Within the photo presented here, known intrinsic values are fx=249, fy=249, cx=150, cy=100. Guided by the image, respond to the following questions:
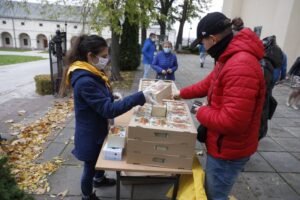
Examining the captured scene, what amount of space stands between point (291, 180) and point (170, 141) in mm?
2597

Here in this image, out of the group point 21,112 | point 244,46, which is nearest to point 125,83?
point 21,112

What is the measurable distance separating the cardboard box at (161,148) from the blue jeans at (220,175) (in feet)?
0.64

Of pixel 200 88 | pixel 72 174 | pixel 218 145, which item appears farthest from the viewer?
pixel 72 174

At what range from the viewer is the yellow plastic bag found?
2.09 m

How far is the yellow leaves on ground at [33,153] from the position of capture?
10.6ft

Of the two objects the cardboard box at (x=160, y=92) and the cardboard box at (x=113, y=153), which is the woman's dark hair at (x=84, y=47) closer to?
the cardboard box at (x=160, y=92)

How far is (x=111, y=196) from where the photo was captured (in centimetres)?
302

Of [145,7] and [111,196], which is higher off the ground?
[145,7]

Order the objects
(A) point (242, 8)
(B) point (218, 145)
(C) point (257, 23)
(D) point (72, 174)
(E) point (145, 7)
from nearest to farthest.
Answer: (B) point (218, 145) → (D) point (72, 174) → (E) point (145, 7) → (C) point (257, 23) → (A) point (242, 8)

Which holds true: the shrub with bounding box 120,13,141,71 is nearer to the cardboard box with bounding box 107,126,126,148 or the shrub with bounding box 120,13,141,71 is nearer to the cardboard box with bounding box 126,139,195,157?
the cardboard box with bounding box 107,126,126,148

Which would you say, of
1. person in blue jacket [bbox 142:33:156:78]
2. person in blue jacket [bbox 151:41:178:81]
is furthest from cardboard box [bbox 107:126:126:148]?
person in blue jacket [bbox 142:33:156:78]

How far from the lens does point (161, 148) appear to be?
6.46 feet

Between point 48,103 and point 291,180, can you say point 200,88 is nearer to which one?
point 291,180

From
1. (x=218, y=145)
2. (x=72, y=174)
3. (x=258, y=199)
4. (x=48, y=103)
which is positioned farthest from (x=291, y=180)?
(x=48, y=103)
